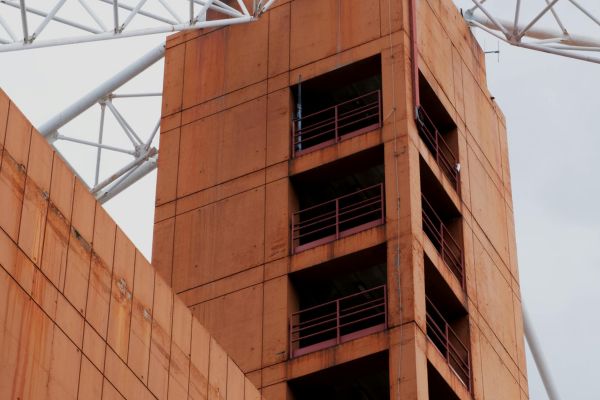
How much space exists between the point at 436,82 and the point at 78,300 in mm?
26303

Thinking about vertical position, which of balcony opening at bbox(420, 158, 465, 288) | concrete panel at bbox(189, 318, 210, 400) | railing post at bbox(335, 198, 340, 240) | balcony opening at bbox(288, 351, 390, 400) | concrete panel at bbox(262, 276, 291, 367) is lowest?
concrete panel at bbox(189, 318, 210, 400)

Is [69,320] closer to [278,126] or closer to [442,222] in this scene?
[278,126]

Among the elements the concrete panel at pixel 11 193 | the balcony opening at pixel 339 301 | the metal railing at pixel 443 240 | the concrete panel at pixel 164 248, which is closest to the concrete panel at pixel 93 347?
the concrete panel at pixel 11 193

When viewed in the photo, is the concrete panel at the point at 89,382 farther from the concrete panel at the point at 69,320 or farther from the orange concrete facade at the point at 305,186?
the orange concrete facade at the point at 305,186

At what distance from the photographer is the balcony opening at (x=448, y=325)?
55.8 metres

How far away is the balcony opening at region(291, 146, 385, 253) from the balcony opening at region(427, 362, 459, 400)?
4757mm

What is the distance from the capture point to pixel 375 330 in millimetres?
52531

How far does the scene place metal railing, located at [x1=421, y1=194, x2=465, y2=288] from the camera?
57.7 m

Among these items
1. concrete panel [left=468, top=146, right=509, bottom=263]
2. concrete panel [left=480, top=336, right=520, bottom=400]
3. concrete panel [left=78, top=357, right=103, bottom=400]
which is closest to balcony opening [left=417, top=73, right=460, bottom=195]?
concrete panel [left=468, top=146, right=509, bottom=263]

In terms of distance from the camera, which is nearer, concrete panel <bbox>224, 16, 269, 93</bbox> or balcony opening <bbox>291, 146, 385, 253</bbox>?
balcony opening <bbox>291, 146, 385, 253</bbox>

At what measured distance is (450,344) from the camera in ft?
186

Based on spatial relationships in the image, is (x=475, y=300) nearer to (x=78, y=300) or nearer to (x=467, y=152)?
(x=467, y=152)

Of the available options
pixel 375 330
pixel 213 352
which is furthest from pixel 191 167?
pixel 213 352

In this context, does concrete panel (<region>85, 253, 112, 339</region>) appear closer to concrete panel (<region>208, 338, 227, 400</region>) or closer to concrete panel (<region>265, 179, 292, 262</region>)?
concrete panel (<region>208, 338, 227, 400</region>)
